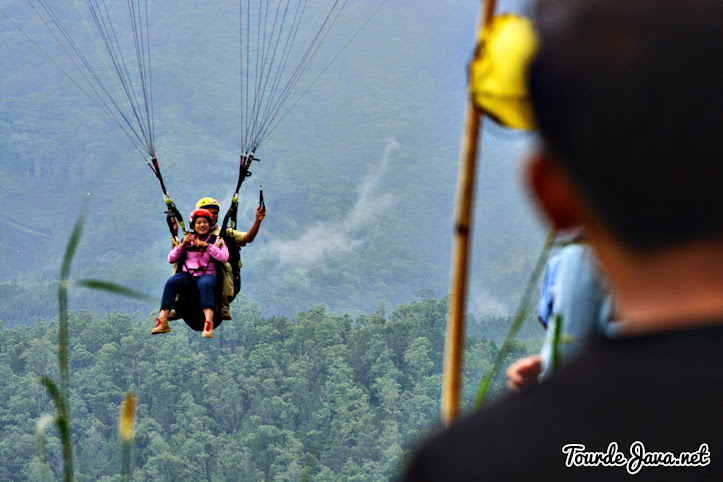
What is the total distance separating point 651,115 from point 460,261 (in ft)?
1.18

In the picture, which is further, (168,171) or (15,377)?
(168,171)

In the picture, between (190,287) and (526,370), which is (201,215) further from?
(526,370)

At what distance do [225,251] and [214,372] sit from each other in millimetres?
82724

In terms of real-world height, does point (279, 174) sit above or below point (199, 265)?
above

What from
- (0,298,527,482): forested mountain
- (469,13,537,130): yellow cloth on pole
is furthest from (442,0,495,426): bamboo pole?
(0,298,527,482): forested mountain

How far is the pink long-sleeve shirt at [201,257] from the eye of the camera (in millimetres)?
8305

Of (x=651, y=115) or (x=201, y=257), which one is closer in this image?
(x=651, y=115)

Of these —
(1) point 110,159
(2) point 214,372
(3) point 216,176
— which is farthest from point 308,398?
(1) point 110,159

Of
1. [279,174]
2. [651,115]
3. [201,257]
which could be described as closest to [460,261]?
[651,115]

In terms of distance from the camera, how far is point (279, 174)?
163250 mm

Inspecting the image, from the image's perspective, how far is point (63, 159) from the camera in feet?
528

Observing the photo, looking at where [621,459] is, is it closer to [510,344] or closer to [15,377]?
[510,344]

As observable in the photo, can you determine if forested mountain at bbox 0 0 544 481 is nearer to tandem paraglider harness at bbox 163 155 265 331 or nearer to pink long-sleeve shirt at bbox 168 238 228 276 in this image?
tandem paraglider harness at bbox 163 155 265 331

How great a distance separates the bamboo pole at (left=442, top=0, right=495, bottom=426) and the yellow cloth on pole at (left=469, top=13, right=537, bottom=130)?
16mm
